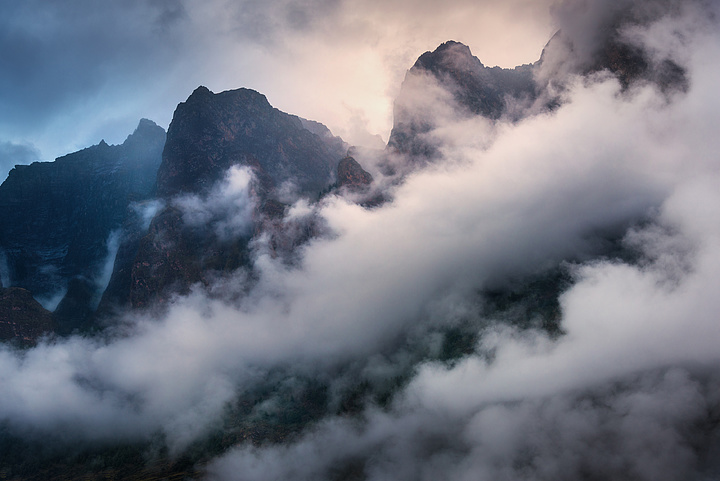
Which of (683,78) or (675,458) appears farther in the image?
(683,78)

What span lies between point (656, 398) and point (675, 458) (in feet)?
88.6

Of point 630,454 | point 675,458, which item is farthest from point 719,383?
point 630,454

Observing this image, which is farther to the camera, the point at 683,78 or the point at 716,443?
the point at 683,78

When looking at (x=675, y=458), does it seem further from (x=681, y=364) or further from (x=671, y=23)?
(x=671, y=23)

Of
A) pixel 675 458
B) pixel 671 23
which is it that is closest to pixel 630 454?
pixel 675 458

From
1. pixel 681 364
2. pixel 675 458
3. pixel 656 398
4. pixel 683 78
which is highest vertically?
pixel 683 78

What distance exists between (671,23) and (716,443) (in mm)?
194288

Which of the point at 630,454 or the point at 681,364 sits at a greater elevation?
the point at 681,364

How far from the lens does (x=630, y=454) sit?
19850 centimetres

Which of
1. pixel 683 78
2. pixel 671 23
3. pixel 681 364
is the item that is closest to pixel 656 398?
pixel 681 364

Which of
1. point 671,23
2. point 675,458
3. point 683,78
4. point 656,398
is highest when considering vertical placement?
point 671,23

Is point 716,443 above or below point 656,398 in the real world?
below

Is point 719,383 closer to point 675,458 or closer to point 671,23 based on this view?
point 675,458

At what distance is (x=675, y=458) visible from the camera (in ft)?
590
